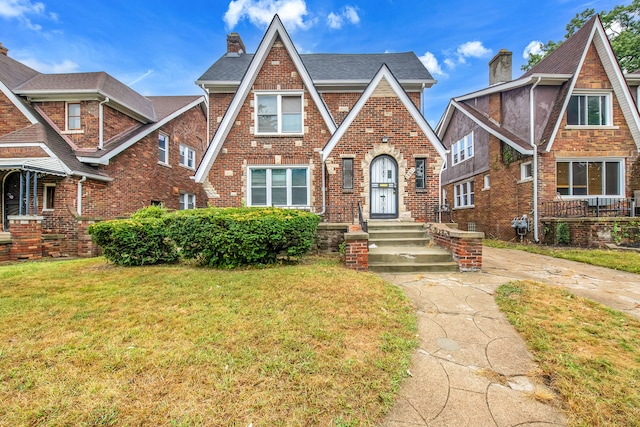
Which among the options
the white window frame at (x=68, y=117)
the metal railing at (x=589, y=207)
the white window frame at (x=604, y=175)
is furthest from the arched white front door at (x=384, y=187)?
the white window frame at (x=68, y=117)

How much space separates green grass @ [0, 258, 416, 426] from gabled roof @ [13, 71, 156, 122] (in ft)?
33.7

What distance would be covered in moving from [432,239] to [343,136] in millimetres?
4682

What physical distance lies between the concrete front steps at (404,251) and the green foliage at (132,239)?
546 cm

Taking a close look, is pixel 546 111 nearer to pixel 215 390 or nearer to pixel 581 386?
pixel 581 386

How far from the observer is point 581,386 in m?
2.36

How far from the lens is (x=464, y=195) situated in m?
18.3

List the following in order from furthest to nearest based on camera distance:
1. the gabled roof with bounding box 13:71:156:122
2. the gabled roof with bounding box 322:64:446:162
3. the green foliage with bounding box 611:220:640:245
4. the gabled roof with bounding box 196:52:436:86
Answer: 1. the gabled roof with bounding box 196:52:436:86
2. the gabled roof with bounding box 13:71:156:122
3. the green foliage with bounding box 611:220:640:245
4. the gabled roof with bounding box 322:64:446:162

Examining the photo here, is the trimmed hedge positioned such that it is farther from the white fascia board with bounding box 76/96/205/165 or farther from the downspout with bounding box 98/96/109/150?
the downspout with bounding box 98/96/109/150

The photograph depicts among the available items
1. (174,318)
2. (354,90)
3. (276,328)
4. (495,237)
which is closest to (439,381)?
(276,328)

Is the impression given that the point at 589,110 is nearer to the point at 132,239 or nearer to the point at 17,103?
the point at 132,239

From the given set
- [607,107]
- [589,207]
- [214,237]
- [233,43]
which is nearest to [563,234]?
[589,207]

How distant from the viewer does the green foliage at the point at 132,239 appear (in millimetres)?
6684

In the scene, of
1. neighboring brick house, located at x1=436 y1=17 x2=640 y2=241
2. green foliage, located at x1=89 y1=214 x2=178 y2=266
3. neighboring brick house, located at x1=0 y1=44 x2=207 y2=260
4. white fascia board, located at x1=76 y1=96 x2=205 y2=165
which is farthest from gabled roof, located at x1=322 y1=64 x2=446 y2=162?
neighboring brick house, located at x1=0 y1=44 x2=207 y2=260

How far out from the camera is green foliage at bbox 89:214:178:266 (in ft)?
21.9
